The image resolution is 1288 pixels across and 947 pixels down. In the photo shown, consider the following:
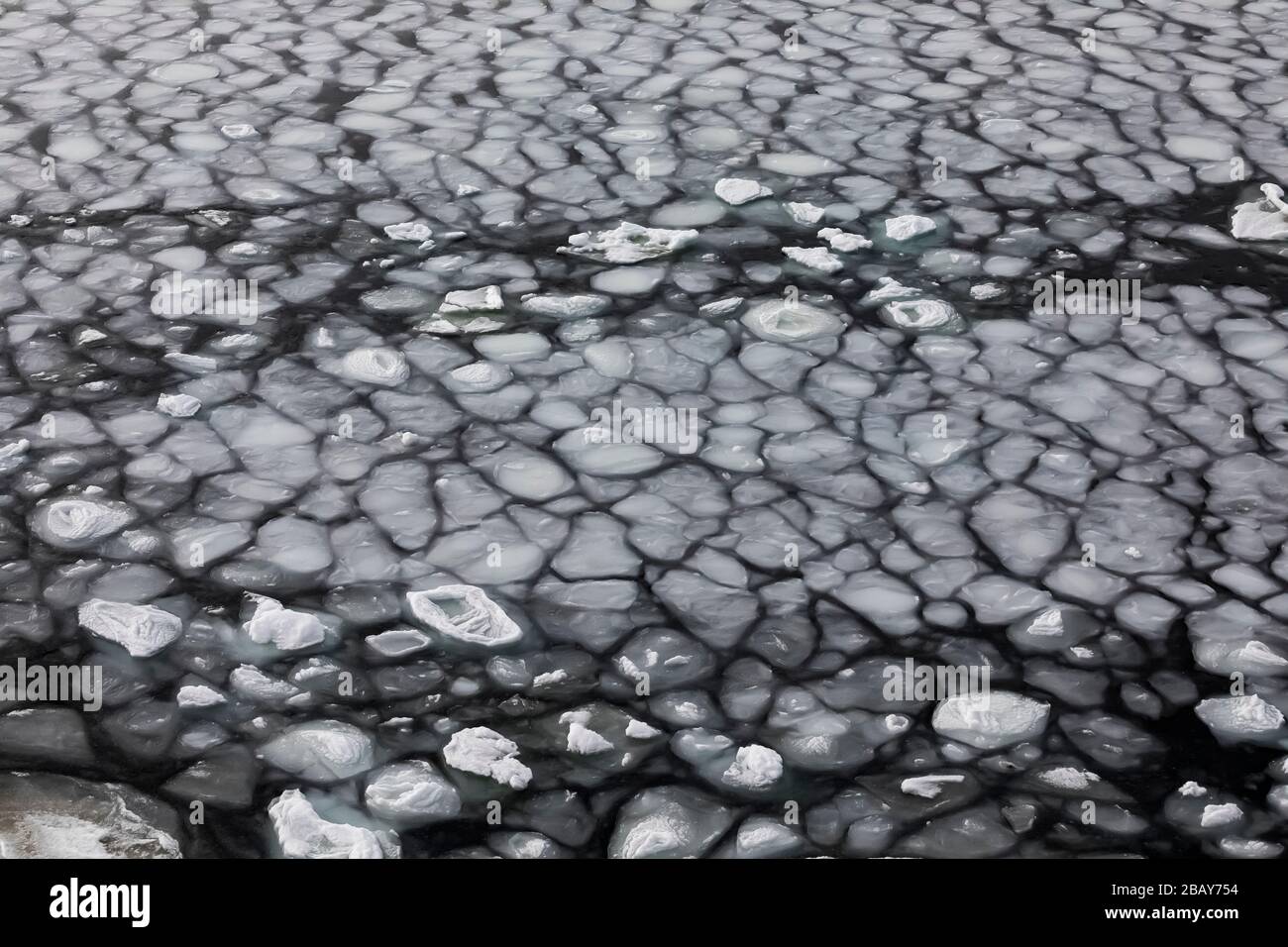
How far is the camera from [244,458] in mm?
2400

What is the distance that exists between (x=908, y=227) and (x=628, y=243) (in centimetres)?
65

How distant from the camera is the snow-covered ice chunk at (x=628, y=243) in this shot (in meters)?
3.00

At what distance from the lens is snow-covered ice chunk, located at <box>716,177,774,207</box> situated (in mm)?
3197

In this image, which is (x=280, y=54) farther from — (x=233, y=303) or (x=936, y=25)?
(x=936, y=25)

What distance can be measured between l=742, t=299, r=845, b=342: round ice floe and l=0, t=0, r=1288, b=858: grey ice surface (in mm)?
14

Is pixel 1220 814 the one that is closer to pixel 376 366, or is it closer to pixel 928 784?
pixel 928 784

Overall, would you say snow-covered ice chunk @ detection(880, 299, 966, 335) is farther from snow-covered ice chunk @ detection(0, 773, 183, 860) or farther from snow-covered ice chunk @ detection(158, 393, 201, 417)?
snow-covered ice chunk @ detection(0, 773, 183, 860)

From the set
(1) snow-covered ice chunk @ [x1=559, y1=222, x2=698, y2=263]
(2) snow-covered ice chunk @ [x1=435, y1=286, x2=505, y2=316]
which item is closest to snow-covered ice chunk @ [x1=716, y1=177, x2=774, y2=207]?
(1) snow-covered ice chunk @ [x1=559, y1=222, x2=698, y2=263]

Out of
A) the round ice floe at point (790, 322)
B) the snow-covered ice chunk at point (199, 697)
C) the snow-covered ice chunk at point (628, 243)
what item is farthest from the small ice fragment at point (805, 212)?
the snow-covered ice chunk at point (199, 697)

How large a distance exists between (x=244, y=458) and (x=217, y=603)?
395mm

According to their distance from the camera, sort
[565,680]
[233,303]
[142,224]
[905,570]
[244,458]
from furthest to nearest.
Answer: [142,224], [233,303], [244,458], [905,570], [565,680]

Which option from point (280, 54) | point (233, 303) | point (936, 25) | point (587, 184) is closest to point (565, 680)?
point (233, 303)

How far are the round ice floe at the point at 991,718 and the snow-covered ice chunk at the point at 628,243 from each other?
142cm

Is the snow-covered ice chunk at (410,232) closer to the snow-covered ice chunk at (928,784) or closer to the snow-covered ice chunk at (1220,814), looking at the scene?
the snow-covered ice chunk at (928,784)
